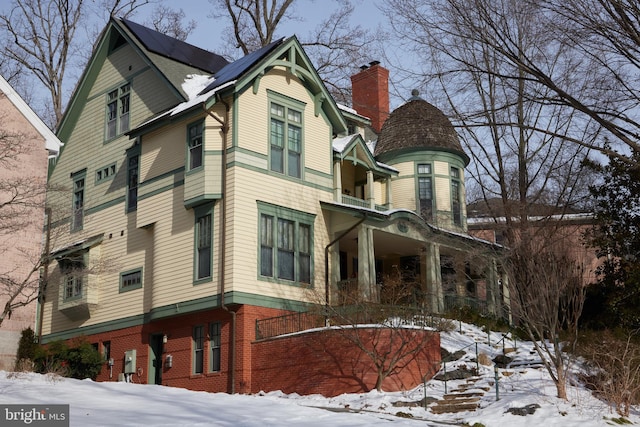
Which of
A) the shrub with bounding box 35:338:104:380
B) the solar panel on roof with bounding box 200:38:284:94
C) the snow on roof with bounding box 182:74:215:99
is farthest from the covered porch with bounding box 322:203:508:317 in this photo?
the shrub with bounding box 35:338:104:380

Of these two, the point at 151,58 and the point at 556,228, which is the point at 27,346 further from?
the point at 556,228

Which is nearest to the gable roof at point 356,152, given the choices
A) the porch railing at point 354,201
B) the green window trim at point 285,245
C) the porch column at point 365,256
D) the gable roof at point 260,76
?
the gable roof at point 260,76

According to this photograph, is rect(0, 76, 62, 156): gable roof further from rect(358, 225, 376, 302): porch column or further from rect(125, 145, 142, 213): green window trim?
rect(358, 225, 376, 302): porch column

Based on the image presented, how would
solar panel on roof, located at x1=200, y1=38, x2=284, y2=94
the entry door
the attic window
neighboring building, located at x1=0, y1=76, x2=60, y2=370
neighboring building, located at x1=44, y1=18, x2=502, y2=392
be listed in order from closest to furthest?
neighboring building, located at x1=44, y1=18, x2=502, y2=392, neighboring building, located at x1=0, y1=76, x2=60, y2=370, solar panel on roof, located at x1=200, y1=38, x2=284, y2=94, the entry door, the attic window

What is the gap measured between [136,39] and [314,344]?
561 inches

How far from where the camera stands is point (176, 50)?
2984 centimetres

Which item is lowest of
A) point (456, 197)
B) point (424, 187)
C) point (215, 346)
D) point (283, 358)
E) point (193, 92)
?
point (283, 358)

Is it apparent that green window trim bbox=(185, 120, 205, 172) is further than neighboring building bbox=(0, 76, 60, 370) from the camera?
Yes

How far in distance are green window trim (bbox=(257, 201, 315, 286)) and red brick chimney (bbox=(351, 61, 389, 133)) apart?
1211 centimetres

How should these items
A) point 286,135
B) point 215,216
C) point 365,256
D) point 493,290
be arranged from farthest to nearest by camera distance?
1. point 493,290
2. point 365,256
3. point 286,135
4. point 215,216

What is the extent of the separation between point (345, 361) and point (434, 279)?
8.61m

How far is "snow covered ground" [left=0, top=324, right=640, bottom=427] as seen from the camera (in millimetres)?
14430

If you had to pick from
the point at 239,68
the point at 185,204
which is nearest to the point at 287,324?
the point at 185,204

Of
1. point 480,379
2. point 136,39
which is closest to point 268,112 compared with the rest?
point 136,39
